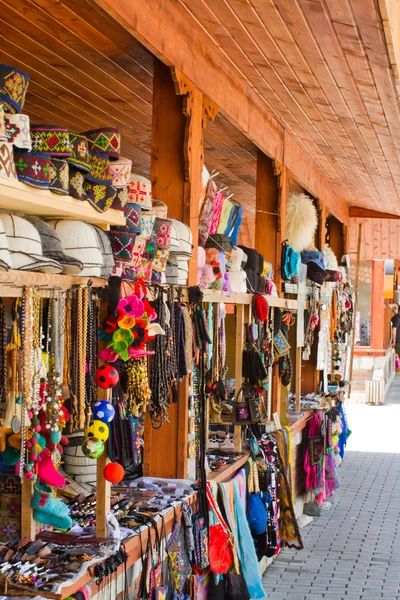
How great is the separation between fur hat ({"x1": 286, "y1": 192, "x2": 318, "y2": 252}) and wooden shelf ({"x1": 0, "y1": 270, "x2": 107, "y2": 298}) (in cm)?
480

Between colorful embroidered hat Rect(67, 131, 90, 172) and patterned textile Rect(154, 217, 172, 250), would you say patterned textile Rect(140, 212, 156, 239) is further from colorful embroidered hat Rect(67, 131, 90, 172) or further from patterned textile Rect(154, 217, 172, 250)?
colorful embroidered hat Rect(67, 131, 90, 172)

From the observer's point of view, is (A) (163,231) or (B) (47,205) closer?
(B) (47,205)

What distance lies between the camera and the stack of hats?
88.2 inches

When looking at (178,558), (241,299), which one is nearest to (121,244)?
(178,558)

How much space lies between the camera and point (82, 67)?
4172mm

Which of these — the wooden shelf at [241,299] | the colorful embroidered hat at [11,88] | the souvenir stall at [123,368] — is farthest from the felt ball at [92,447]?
the wooden shelf at [241,299]

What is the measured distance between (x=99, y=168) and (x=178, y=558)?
1.85 m

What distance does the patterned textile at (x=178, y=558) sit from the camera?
352 cm

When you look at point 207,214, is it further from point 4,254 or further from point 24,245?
point 4,254

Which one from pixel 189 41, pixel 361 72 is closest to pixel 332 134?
pixel 361 72

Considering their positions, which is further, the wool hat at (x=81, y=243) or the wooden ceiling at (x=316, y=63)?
the wooden ceiling at (x=316, y=63)

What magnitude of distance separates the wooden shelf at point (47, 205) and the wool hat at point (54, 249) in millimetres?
58

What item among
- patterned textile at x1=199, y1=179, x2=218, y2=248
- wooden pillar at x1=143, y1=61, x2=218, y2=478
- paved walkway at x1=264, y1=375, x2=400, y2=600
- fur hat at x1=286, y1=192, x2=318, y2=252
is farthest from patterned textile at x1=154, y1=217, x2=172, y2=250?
fur hat at x1=286, y1=192, x2=318, y2=252

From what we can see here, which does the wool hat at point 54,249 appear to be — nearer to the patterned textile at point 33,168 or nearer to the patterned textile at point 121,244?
the patterned textile at point 33,168
